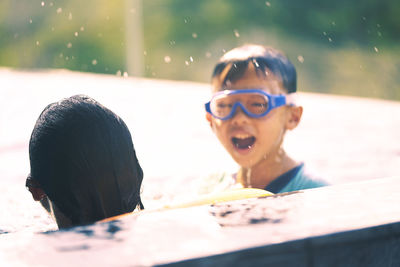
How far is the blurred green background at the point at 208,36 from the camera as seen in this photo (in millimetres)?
22125

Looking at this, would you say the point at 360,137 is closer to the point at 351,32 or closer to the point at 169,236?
the point at 169,236

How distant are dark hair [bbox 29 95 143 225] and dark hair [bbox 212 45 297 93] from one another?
2185 mm

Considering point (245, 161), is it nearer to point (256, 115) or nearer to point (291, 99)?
point (256, 115)

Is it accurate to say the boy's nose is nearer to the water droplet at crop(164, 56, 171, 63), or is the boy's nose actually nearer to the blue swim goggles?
the blue swim goggles

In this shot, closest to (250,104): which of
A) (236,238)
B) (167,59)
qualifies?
(236,238)

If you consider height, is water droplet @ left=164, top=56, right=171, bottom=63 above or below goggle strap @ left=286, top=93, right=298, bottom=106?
above

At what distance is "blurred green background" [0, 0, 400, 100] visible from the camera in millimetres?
22125

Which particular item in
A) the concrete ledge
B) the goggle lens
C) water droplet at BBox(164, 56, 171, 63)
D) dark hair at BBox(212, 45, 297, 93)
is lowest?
the concrete ledge

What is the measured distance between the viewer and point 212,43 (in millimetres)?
26828

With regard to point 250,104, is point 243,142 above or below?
below

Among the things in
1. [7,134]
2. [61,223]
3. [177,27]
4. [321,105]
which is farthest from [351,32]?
[61,223]

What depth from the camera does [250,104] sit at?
14.2ft

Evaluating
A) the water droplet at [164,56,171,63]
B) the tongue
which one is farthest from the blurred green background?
the tongue

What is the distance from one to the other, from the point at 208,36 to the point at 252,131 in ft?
77.2
